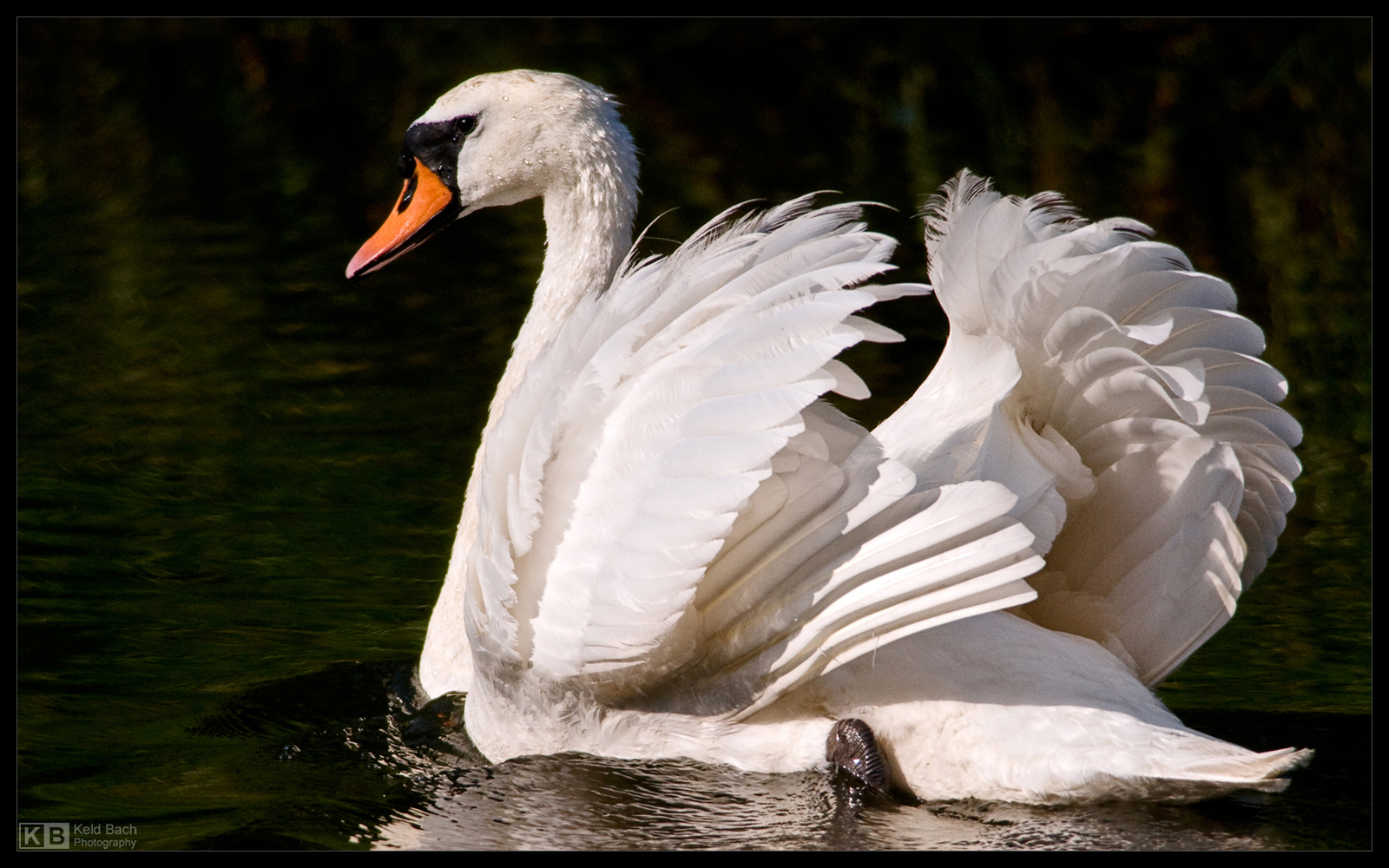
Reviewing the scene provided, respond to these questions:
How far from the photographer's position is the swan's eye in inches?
211

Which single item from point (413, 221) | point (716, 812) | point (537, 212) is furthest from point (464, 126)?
point (537, 212)

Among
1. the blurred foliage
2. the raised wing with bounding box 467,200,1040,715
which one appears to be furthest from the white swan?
the blurred foliage

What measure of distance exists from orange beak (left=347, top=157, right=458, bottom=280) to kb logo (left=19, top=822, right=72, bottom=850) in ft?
6.89

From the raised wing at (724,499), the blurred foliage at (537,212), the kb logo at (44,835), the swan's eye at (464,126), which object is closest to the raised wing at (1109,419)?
the raised wing at (724,499)

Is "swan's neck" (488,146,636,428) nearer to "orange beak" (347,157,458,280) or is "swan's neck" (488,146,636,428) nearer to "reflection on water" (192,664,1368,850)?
"orange beak" (347,157,458,280)

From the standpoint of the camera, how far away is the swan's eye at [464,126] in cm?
537

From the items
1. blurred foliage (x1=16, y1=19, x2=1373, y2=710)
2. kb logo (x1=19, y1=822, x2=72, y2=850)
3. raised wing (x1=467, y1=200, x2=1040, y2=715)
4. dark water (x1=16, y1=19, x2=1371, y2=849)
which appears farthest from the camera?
blurred foliage (x1=16, y1=19, x2=1373, y2=710)

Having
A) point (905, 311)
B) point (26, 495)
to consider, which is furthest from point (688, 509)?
point (905, 311)

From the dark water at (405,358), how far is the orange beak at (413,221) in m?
1.09

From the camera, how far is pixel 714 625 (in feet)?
12.1

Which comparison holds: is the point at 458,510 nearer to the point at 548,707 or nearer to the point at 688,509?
the point at 548,707

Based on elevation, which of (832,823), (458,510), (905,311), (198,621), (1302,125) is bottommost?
(832,823)

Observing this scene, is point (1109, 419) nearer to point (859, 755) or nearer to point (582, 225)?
point (859, 755)

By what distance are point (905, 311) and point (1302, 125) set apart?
6.10 metres
